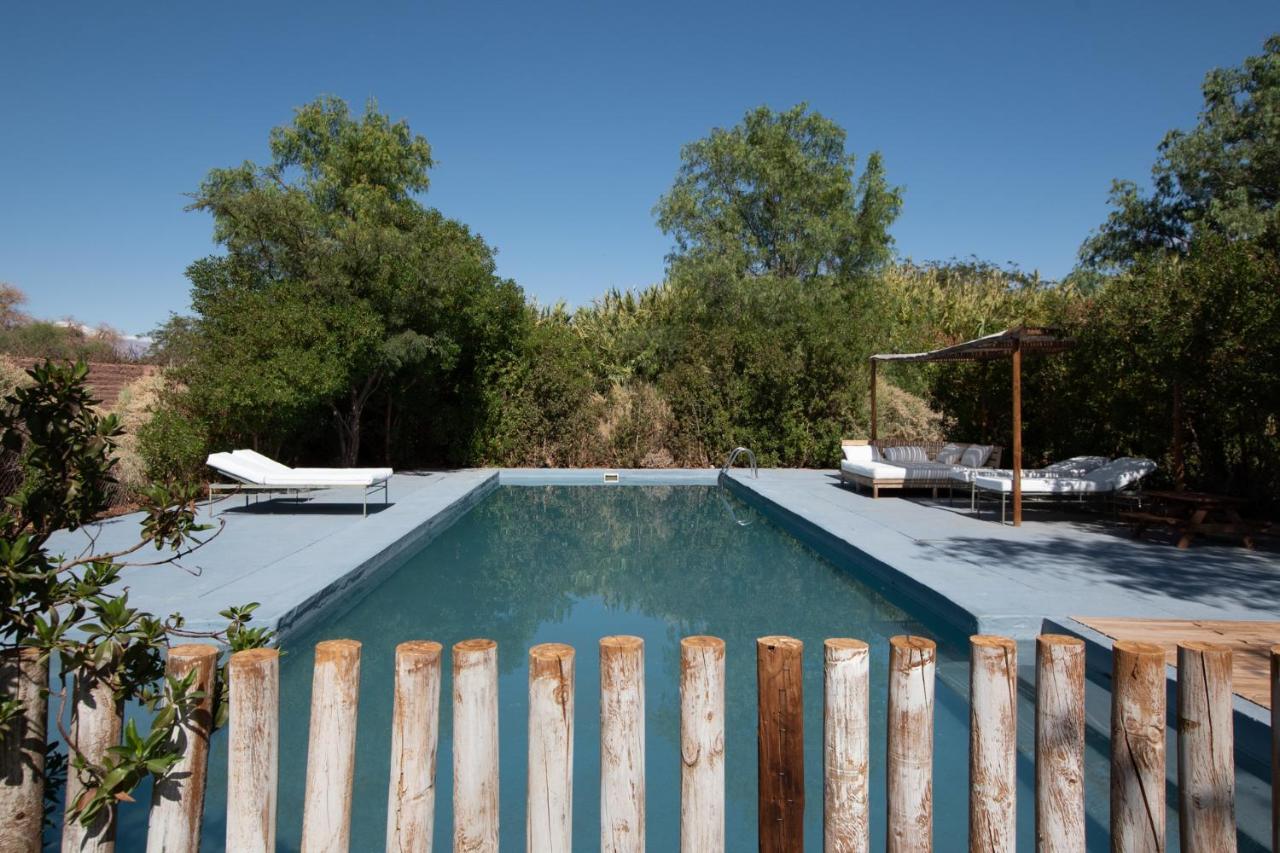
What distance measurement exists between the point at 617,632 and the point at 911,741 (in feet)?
15.0

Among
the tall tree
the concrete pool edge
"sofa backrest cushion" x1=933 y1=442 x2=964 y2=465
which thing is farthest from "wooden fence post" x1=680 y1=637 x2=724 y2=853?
the tall tree

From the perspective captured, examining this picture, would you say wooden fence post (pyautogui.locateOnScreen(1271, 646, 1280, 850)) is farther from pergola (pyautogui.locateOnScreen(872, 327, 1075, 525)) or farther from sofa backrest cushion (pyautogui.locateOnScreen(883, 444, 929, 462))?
sofa backrest cushion (pyautogui.locateOnScreen(883, 444, 929, 462))

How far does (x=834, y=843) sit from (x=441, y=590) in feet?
20.2

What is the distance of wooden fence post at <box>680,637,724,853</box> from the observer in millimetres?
1720

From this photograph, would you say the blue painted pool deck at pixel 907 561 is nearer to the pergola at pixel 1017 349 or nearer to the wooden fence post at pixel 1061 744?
the pergola at pixel 1017 349

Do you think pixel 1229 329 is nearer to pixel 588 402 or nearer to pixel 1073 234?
pixel 588 402

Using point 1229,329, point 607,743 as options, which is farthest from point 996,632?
point 1229,329

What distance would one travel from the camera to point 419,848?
171cm

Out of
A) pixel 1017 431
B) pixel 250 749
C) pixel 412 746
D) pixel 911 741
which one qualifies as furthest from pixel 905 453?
pixel 250 749

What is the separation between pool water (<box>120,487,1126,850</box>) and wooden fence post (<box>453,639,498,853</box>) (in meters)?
1.53

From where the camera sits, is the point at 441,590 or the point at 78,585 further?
the point at 441,590

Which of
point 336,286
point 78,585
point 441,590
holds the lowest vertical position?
point 441,590

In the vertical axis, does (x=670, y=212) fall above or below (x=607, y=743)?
above

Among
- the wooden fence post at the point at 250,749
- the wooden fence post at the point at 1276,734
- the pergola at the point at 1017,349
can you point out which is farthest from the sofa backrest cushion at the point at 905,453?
the wooden fence post at the point at 250,749
